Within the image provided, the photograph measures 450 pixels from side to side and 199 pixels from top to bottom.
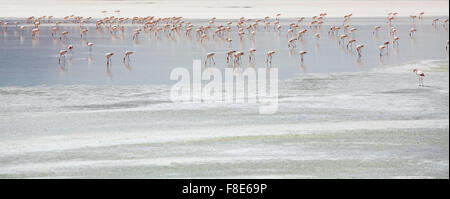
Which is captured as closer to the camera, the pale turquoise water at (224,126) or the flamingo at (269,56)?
the pale turquoise water at (224,126)

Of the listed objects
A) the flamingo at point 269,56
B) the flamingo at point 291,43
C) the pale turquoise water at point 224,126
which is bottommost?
the pale turquoise water at point 224,126

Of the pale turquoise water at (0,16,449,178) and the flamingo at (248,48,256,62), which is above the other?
the flamingo at (248,48,256,62)

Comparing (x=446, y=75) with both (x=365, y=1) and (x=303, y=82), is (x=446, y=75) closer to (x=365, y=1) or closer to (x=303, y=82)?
(x=303, y=82)

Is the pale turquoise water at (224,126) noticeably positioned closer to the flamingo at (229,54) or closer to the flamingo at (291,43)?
the flamingo at (229,54)

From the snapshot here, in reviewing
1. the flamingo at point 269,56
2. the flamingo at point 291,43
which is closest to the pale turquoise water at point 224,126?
the flamingo at point 269,56

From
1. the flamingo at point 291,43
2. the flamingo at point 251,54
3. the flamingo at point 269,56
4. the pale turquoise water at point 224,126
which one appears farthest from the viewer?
the flamingo at point 291,43

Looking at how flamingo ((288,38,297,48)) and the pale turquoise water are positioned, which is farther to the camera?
flamingo ((288,38,297,48))

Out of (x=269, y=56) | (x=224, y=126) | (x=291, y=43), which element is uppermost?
(x=291, y=43)

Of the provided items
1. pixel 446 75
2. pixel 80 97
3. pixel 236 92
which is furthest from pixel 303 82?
pixel 80 97

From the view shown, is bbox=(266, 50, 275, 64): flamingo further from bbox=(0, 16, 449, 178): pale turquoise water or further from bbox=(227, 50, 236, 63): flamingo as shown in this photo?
bbox=(227, 50, 236, 63): flamingo

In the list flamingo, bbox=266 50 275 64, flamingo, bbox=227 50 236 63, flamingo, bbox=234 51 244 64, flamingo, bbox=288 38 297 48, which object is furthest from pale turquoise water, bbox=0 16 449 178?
flamingo, bbox=288 38 297 48

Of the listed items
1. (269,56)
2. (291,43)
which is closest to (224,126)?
(269,56)

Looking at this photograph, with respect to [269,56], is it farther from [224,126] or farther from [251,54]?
[224,126]
